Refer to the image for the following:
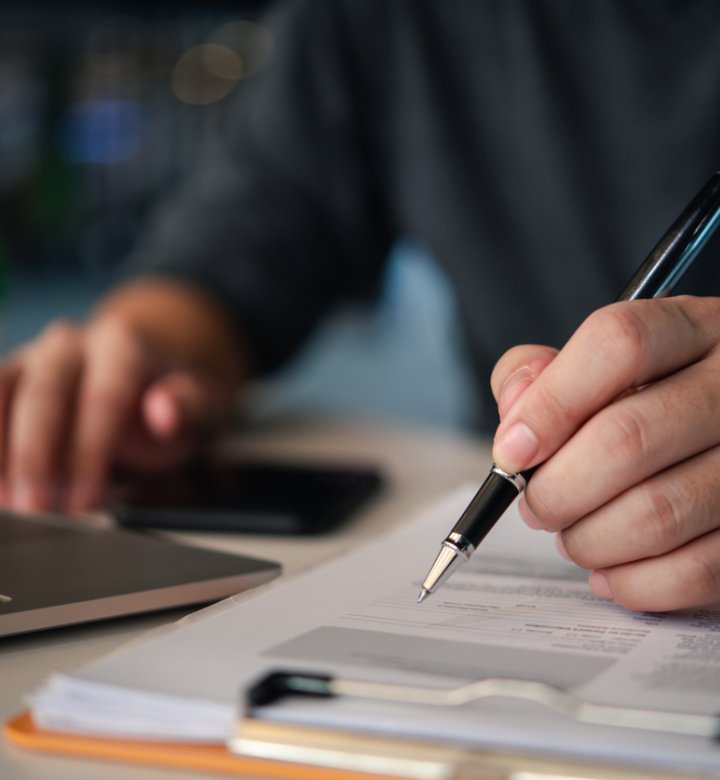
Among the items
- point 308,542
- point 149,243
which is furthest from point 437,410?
point 308,542

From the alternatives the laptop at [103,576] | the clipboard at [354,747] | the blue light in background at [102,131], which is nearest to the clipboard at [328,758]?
the clipboard at [354,747]

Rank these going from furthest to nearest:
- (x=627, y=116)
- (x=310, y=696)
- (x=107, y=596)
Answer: (x=627, y=116) < (x=107, y=596) < (x=310, y=696)

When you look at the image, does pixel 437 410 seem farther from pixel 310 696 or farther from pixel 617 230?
pixel 310 696

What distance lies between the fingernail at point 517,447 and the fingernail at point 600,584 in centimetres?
6

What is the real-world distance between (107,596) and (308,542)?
0.58 ft

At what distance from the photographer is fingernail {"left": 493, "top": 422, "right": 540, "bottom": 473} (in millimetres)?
367

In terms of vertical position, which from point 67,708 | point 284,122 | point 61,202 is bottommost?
point 67,708

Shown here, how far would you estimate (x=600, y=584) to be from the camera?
395mm

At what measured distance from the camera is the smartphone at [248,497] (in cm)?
58

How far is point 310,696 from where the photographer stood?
28cm

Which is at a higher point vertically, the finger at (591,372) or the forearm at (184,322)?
the forearm at (184,322)

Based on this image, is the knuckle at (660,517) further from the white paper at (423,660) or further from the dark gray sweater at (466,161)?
the dark gray sweater at (466,161)

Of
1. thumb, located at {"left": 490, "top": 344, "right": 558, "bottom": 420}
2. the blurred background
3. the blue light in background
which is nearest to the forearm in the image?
thumb, located at {"left": 490, "top": 344, "right": 558, "bottom": 420}

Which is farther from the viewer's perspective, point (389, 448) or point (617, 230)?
point (617, 230)
